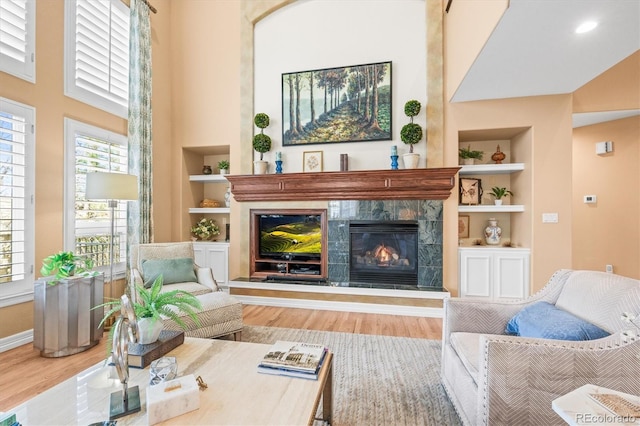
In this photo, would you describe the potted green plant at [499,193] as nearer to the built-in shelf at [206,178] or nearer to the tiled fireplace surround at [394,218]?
the tiled fireplace surround at [394,218]

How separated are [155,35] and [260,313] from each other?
438 cm

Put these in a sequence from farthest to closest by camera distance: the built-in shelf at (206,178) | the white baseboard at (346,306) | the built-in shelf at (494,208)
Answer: the built-in shelf at (206,178) → the built-in shelf at (494,208) → the white baseboard at (346,306)

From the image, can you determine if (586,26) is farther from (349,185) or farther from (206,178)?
(206,178)

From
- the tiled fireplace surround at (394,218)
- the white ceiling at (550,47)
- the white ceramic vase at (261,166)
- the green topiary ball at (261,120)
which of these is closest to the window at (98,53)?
the green topiary ball at (261,120)

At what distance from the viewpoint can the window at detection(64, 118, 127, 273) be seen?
3.14m

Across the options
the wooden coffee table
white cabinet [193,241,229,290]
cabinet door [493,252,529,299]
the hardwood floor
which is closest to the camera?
the wooden coffee table

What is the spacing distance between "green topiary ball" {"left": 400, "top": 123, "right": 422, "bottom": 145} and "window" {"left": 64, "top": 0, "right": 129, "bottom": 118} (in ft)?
12.2

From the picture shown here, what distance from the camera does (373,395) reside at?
1939 millimetres

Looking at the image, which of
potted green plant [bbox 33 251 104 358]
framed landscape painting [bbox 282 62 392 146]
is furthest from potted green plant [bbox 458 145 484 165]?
potted green plant [bbox 33 251 104 358]

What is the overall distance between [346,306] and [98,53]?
171 inches

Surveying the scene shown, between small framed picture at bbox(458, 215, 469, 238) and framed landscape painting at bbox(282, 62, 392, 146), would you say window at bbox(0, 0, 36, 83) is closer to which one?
framed landscape painting at bbox(282, 62, 392, 146)

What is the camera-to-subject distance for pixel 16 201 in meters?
2.66

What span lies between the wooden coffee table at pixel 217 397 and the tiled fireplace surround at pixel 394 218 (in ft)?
8.29

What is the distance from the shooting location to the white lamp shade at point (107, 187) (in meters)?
2.76
